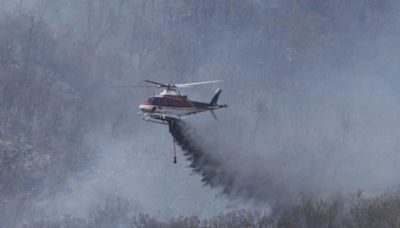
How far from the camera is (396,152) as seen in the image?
173000 millimetres

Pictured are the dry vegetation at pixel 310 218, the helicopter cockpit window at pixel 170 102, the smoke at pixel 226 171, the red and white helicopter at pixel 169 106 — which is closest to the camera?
the red and white helicopter at pixel 169 106

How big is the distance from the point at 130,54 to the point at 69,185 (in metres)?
44.5

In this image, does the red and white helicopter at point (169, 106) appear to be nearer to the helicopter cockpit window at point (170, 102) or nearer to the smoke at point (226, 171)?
the helicopter cockpit window at point (170, 102)

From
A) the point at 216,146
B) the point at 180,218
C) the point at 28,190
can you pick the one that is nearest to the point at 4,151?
the point at 28,190

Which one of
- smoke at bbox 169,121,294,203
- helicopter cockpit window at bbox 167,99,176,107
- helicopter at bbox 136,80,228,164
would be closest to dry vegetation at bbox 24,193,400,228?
smoke at bbox 169,121,294,203

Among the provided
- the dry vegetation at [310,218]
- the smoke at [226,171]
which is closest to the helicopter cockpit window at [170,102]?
the smoke at [226,171]

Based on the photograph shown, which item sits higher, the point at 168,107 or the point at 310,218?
the point at 168,107

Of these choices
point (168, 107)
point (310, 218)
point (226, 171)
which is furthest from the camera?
point (310, 218)

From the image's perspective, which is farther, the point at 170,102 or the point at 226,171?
the point at 226,171

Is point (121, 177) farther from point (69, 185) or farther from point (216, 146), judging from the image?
point (216, 146)

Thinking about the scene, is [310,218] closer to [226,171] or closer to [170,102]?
[226,171]

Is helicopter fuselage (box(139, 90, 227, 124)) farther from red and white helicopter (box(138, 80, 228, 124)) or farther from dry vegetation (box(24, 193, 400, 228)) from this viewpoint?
dry vegetation (box(24, 193, 400, 228))

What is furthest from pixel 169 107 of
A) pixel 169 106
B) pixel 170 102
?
pixel 170 102

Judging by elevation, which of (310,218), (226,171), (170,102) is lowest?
(310,218)
